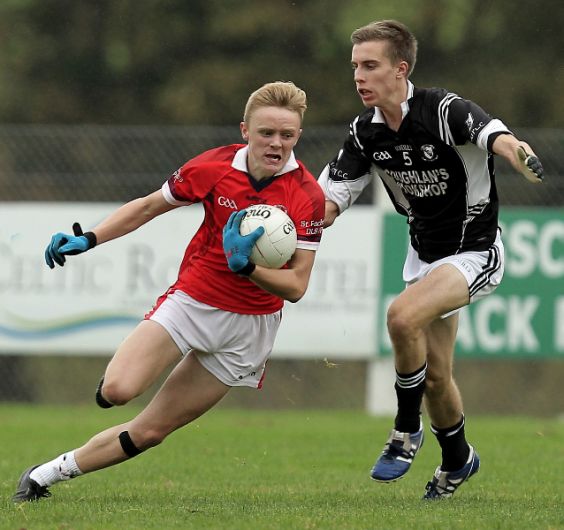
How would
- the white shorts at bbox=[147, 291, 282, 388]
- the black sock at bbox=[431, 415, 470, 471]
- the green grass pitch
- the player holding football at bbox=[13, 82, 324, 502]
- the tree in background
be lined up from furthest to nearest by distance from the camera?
the tree in background
the black sock at bbox=[431, 415, 470, 471]
the white shorts at bbox=[147, 291, 282, 388]
the player holding football at bbox=[13, 82, 324, 502]
the green grass pitch

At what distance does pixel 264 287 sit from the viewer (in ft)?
20.5

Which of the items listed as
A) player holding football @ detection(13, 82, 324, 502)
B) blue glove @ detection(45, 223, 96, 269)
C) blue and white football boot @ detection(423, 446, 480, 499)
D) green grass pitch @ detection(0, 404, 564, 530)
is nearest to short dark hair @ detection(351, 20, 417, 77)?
player holding football @ detection(13, 82, 324, 502)

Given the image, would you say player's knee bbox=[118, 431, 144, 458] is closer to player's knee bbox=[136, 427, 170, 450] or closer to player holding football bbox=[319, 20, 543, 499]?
player's knee bbox=[136, 427, 170, 450]

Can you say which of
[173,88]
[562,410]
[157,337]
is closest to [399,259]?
[562,410]

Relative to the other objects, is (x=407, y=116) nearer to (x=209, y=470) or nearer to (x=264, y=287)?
(x=264, y=287)

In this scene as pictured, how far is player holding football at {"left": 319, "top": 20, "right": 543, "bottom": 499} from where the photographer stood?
22.4 feet

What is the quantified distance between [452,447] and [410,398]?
0.50 meters

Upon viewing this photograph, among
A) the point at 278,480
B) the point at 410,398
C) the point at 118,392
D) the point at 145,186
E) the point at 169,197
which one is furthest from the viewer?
the point at 145,186

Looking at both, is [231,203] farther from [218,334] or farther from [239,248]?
[218,334]

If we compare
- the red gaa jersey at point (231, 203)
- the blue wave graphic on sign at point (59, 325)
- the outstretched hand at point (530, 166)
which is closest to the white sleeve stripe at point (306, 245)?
the red gaa jersey at point (231, 203)

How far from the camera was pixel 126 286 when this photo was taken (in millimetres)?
12578

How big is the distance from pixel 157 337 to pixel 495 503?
6.40 ft

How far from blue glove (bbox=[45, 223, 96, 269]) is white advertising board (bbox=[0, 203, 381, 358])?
5900 mm

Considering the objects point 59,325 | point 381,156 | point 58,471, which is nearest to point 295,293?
point 381,156
